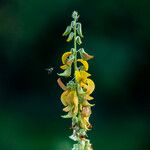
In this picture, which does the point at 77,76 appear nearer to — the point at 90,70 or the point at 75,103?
the point at 75,103

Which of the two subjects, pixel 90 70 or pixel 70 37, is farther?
→ pixel 90 70

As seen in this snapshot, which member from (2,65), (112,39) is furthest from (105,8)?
(2,65)

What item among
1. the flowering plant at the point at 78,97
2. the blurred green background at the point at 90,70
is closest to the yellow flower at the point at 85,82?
the flowering plant at the point at 78,97

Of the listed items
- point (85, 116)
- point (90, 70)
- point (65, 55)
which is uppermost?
point (90, 70)

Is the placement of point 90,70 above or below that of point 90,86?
above

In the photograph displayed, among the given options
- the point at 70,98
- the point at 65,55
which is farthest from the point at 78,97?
the point at 65,55

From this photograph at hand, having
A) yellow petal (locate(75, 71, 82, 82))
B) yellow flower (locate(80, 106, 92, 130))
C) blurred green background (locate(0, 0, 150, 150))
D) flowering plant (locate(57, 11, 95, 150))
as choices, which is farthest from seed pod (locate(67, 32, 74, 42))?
blurred green background (locate(0, 0, 150, 150))

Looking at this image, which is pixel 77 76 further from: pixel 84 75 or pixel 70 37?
pixel 70 37

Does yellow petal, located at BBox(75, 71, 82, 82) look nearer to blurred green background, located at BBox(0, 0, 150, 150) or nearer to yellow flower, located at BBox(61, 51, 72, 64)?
yellow flower, located at BBox(61, 51, 72, 64)
